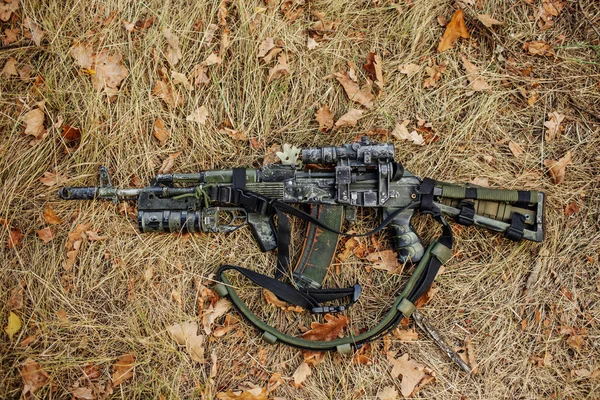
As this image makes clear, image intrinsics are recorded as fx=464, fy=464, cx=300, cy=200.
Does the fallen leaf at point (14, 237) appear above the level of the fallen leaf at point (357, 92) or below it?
below

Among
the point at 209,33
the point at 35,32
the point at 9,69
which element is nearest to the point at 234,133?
the point at 209,33

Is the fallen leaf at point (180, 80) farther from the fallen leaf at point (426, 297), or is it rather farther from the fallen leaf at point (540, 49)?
the fallen leaf at point (540, 49)

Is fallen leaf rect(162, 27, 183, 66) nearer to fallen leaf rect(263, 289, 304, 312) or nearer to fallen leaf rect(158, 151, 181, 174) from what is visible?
fallen leaf rect(158, 151, 181, 174)

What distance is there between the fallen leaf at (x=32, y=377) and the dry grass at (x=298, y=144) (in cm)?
7

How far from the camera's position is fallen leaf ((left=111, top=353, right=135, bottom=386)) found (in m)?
4.18

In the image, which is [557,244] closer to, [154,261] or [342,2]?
[342,2]

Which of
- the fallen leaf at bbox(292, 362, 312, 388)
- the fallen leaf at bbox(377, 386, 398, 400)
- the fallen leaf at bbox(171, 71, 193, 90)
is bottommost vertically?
the fallen leaf at bbox(377, 386, 398, 400)

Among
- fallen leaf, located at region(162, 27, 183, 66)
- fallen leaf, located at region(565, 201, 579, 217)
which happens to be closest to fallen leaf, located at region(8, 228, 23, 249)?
fallen leaf, located at region(162, 27, 183, 66)

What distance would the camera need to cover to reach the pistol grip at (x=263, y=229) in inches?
172

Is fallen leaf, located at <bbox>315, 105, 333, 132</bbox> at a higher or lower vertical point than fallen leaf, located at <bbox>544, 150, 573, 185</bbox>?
higher

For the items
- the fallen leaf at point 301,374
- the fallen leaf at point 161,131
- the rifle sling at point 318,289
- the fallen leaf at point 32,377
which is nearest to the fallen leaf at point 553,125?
the rifle sling at point 318,289

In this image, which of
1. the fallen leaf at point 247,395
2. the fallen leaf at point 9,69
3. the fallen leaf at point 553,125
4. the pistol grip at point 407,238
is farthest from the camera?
the fallen leaf at point 9,69

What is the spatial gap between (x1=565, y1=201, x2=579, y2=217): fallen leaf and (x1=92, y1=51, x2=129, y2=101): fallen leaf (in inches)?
175

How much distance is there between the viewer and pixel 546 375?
4156 mm
